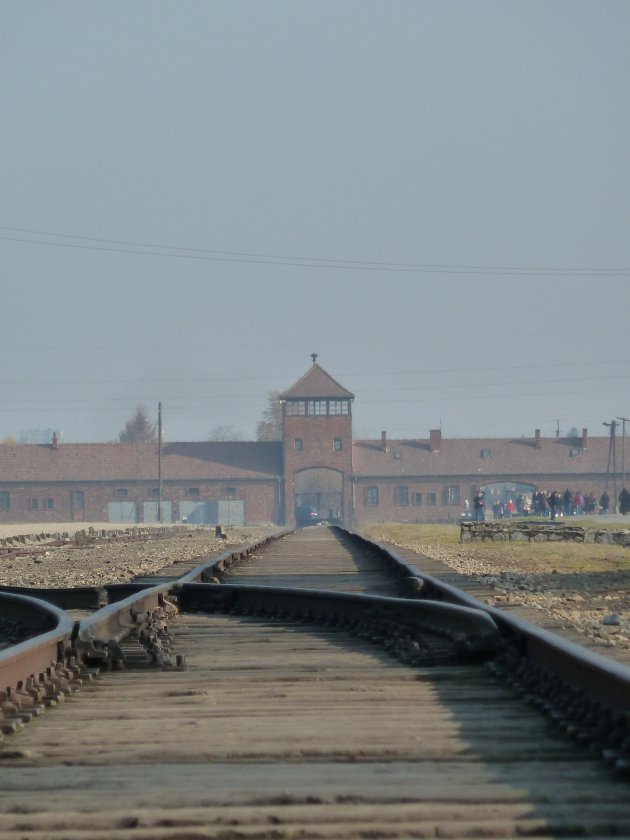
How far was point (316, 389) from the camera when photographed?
94688 millimetres

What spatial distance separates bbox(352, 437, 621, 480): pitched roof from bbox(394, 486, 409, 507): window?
1034mm

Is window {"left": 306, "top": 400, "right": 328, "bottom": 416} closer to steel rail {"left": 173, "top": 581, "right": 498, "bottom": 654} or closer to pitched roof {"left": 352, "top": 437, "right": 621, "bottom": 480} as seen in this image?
pitched roof {"left": 352, "top": 437, "right": 621, "bottom": 480}

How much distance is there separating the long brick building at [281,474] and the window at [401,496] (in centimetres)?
7

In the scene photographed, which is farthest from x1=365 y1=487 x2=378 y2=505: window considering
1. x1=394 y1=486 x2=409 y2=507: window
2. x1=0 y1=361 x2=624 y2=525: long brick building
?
x1=394 y1=486 x2=409 y2=507: window

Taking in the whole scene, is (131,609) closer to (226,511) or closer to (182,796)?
(182,796)

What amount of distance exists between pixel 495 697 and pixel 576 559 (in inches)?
657

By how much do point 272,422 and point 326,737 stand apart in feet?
493

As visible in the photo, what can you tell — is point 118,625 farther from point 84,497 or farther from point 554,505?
Result: point 84,497

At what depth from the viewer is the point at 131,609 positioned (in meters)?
7.68

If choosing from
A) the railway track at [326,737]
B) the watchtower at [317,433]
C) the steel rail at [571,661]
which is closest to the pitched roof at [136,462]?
the watchtower at [317,433]

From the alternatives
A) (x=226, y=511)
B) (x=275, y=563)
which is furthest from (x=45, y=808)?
(x=226, y=511)

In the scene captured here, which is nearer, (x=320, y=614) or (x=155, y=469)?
(x=320, y=614)

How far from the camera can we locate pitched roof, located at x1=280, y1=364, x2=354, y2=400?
94312 millimetres

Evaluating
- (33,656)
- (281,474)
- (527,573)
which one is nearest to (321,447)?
(281,474)
